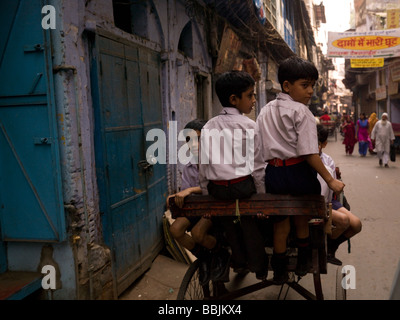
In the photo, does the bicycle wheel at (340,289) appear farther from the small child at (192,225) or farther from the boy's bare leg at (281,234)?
the small child at (192,225)

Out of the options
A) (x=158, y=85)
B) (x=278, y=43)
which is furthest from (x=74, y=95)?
(x=278, y=43)

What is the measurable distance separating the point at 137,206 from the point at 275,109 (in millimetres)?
2490

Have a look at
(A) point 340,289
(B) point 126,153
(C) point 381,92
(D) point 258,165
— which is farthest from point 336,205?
(C) point 381,92

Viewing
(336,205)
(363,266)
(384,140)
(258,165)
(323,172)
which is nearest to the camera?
(323,172)

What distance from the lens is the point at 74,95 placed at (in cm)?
332

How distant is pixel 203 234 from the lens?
2.82m

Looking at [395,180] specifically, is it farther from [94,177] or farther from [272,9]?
[94,177]

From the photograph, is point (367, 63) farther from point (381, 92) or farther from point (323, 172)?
point (323, 172)

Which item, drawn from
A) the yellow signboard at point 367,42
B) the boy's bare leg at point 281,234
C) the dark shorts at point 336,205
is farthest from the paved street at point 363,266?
the yellow signboard at point 367,42

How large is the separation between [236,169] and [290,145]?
0.41 metres

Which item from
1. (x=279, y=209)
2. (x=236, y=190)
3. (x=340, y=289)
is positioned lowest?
(x=340, y=289)

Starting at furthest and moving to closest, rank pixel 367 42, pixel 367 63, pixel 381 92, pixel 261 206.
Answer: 1. pixel 381 92
2. pixel 367 63
3. pixel 367 42
4. pixel 261 206

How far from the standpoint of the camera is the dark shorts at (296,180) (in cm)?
252

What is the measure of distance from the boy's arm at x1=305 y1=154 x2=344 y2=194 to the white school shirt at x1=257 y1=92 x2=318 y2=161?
48 millimetres
